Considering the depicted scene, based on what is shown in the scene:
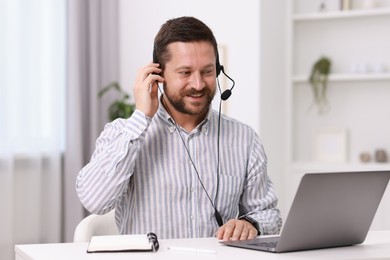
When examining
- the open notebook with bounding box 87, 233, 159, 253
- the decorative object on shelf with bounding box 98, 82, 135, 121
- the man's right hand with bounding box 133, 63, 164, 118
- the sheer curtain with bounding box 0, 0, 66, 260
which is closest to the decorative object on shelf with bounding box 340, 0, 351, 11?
the decorative object on shelf with bounding box 98, 82, 135, 121

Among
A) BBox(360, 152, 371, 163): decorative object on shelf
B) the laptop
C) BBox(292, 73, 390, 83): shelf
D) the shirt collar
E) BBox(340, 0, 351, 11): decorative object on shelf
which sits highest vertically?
BBox(340, 0, 351, 11): decorative object on shelf

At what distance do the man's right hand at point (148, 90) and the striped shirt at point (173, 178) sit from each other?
1.4 inches

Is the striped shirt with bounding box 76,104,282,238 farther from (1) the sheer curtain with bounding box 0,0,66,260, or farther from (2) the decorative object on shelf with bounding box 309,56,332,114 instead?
(2) the decorative object on shelf with bounding box 309,56,332,114

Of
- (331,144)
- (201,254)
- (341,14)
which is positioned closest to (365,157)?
(331,144)

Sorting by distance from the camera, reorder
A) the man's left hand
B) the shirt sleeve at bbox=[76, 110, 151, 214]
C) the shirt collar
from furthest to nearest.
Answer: the shirt collar → the shirt sleeve at bbox=[76, 110, 151, 214] → the man's left hand

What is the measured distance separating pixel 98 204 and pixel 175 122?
0.40m

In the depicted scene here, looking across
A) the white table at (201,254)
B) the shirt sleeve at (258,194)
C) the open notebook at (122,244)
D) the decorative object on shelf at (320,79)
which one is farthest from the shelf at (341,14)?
the open notebook at (122,244)

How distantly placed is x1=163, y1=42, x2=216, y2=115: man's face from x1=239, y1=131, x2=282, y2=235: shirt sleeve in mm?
285

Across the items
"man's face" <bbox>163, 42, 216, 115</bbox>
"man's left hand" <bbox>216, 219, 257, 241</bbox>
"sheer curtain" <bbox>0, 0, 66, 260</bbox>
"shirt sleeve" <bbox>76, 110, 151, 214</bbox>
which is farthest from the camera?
"sheer curtain" <bbox>0, 0, 66, 260</bbox>

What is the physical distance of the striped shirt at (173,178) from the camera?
2279mm

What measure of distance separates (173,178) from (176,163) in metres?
0.05

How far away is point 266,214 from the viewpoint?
2.41m

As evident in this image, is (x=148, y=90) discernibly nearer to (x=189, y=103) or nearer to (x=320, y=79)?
(x=189, y=103)

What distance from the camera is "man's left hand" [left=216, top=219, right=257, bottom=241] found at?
2.14 metres
